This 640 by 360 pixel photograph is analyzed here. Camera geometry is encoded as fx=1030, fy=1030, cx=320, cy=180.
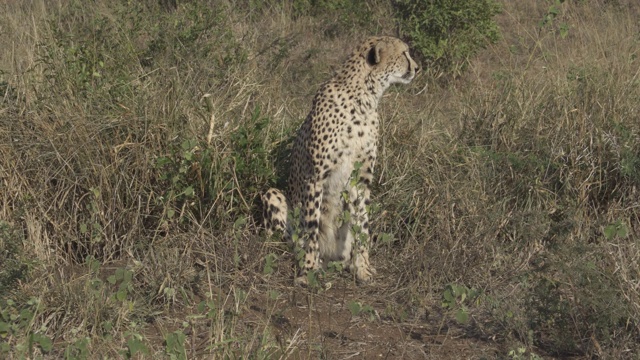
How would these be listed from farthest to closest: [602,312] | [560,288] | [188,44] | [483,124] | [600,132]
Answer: [188,44], [483,124], [600,132], [560,288], [602,312]

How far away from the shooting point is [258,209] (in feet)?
16.3

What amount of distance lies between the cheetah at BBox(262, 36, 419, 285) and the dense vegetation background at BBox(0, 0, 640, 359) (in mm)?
127

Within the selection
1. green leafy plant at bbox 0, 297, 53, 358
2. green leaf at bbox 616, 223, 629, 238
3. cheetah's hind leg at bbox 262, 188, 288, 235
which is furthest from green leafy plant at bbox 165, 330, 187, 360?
cheetah's hind leg at bbox 262, 188, 288, 235

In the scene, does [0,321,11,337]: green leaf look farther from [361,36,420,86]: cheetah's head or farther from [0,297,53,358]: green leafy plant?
[361,36,420,86]: cheetah's head

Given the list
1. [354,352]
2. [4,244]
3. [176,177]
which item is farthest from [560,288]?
[4,244]

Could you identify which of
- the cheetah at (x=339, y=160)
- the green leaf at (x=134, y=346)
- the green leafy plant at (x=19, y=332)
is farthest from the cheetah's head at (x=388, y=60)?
the green leaf at (x=134, y=346)

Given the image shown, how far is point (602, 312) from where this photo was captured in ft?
12.0

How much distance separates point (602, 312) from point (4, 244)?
7.66 feet

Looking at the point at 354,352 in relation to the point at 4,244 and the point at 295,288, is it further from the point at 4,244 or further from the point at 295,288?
the point at 4,244

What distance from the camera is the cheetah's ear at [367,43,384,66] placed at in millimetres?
4797

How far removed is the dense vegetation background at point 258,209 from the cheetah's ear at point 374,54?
52 centimetres

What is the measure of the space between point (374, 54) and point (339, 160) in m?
0.54

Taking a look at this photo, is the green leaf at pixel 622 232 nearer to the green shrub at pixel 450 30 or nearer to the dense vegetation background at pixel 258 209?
the dense vegetation background at pixel 258 209

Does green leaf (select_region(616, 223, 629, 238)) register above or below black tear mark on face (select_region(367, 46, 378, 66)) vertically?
below
